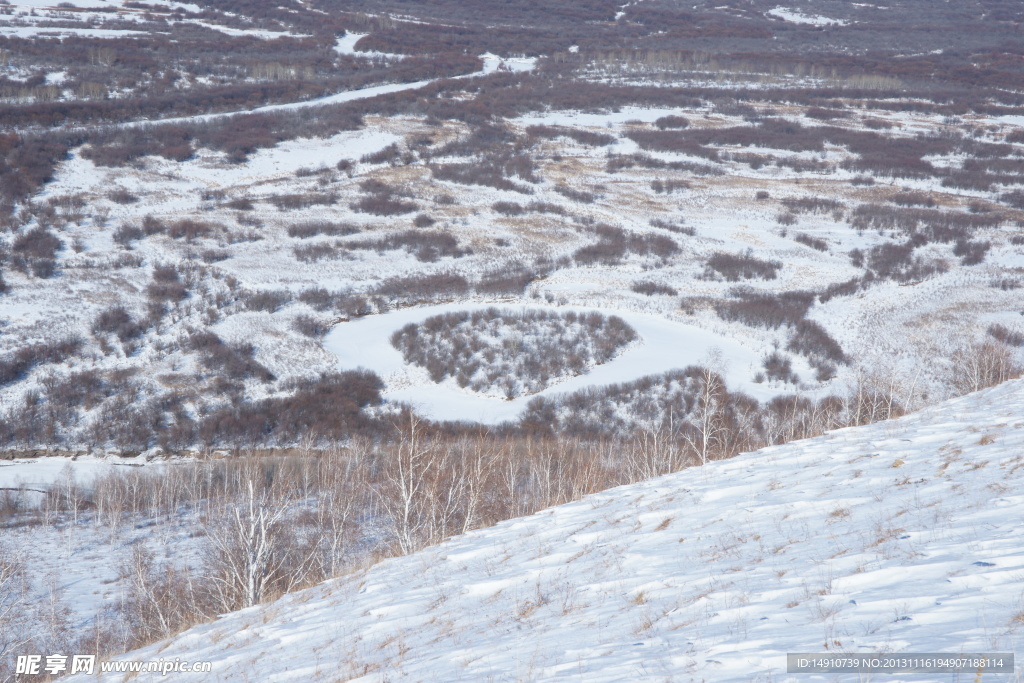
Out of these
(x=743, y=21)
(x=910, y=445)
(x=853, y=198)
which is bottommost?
(x=853, y=198)

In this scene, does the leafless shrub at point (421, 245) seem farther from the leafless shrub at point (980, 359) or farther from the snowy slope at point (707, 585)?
the snowy slope at point (707, 585)

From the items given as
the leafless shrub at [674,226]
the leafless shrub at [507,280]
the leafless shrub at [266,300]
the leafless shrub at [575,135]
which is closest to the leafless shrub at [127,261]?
the leafless shrub at [266,300]

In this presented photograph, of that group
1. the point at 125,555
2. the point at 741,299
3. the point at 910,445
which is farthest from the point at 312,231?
the point at 910,445

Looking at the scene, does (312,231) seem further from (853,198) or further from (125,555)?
(853,198)

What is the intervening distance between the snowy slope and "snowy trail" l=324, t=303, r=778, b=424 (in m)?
16.6

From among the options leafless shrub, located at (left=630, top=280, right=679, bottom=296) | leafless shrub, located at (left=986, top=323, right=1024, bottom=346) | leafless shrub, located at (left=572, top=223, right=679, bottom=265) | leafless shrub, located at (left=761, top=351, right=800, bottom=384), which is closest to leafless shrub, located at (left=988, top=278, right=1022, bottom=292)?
leafless shrub, located at (left=986, top=323, right=1024, bottom=346)

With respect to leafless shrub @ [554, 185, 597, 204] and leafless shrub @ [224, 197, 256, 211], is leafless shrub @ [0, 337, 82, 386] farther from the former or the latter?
leafless shrub @ [554, 185, 597, 204]

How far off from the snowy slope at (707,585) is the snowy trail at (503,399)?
1661cm

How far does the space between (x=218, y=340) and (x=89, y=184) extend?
77.6 ft

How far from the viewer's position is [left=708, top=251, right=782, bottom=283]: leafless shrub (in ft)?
127

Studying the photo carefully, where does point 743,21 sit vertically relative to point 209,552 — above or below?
above

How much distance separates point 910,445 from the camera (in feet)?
28.5

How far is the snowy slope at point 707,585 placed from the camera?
4578 mm

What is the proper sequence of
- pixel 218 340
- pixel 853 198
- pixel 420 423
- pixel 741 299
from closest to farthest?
1. pixel 420 423
2. pixel 218 340
3. pixel 741 299
4. pixel 853 198
